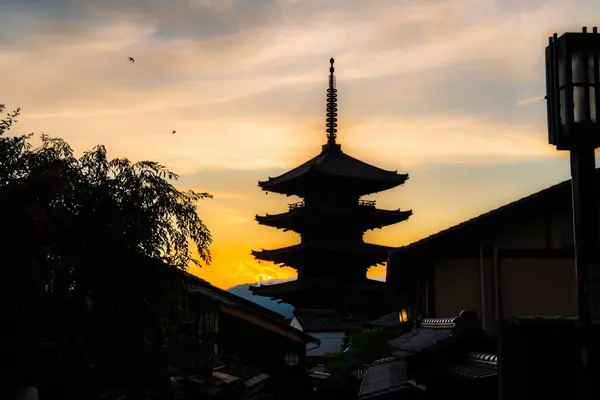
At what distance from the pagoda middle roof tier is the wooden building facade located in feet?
141

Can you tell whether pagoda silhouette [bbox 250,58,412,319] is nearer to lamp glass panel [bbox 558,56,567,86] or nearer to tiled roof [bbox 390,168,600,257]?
tiled roof [bbox 390,168,600,257]

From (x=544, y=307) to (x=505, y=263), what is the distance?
3.89 feet

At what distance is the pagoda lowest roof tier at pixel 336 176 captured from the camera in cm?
6309

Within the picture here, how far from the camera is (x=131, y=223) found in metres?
16.7

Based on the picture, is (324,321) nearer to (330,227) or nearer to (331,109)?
(330,227)

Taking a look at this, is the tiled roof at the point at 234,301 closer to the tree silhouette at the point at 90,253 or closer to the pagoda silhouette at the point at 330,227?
the tree silhouette at the point at 90,253

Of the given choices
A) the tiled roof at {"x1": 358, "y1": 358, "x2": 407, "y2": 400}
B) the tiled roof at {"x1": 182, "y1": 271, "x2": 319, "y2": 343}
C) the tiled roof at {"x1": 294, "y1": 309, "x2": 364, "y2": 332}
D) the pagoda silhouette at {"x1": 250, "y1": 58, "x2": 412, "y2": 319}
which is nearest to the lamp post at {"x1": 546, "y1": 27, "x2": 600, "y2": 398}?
the tiled roof at {"x1": 358, "y1": 358, "x2": 407, "y2": 400}

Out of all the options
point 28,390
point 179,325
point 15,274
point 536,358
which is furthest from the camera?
point 179,325

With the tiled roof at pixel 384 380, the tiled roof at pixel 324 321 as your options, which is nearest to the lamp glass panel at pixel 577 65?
the tiled roof at pixel 384 380

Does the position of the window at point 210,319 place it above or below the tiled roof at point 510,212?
below

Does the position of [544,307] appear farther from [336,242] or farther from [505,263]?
[336,242]

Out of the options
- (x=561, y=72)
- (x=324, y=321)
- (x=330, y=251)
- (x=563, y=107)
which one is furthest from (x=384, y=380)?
(x=330, y=251)

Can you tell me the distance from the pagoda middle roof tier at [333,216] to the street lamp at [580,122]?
4997cm

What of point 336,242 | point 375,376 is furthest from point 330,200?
point 375,376
